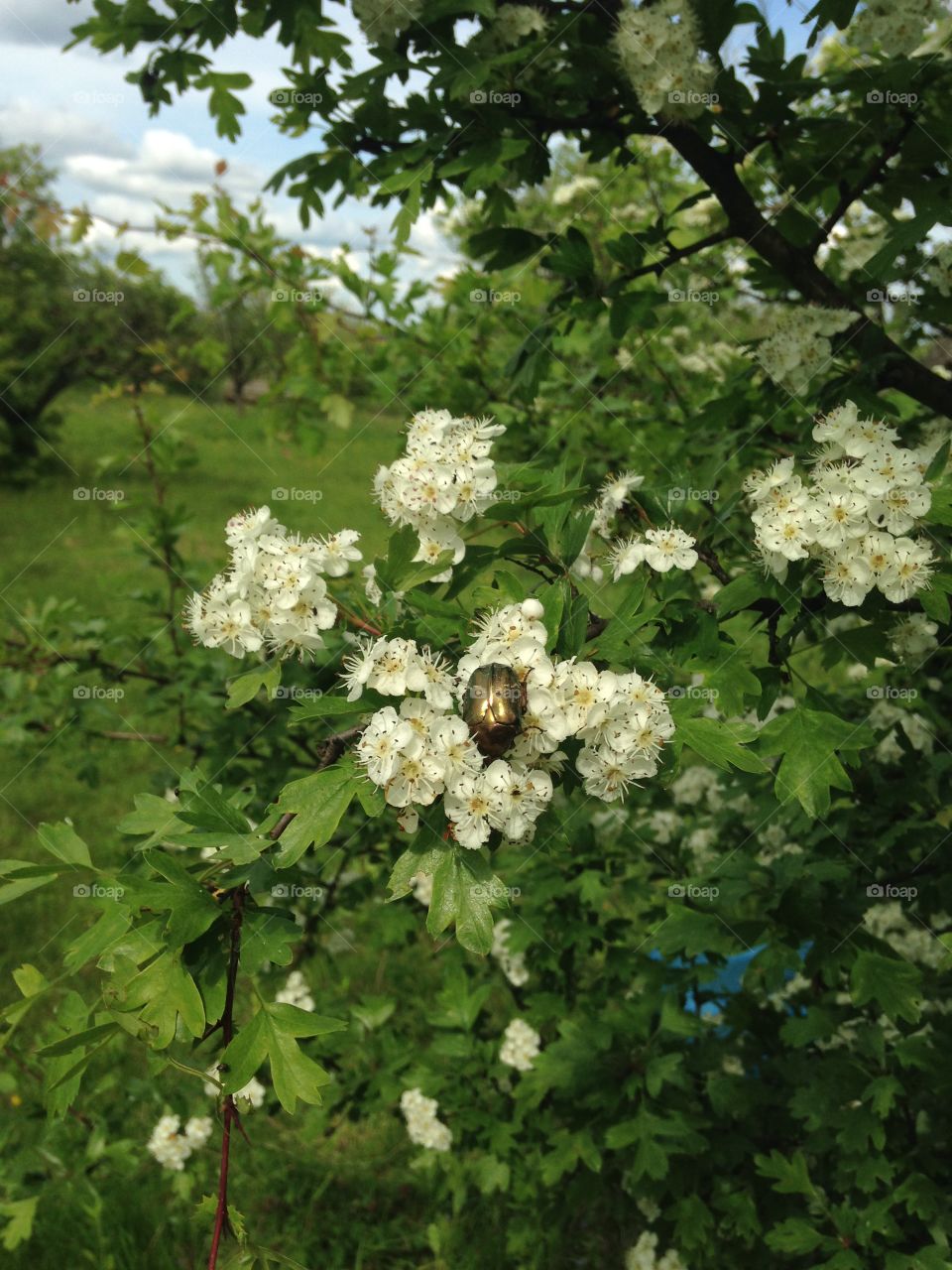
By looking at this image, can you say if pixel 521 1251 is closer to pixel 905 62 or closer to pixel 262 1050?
pixel 262 1050

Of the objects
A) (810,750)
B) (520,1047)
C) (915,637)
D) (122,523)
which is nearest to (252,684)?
(810,750)

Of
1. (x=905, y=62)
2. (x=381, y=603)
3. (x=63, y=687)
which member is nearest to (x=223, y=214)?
(x=63, y=687)

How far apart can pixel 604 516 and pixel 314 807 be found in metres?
0.79

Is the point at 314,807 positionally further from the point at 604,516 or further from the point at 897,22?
the point at 897,22

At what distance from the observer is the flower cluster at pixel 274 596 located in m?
1.48

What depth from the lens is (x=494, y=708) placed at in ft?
4.00

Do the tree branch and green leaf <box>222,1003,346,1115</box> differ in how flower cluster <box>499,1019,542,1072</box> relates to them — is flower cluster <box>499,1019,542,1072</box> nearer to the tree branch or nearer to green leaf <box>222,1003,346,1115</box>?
green leaf <box>222,1003,346,1115</box>

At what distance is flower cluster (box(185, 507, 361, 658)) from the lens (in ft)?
4.85

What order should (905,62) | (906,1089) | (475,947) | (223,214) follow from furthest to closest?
1. (223,214)
2. (906,1089)
3. (905,62)
4. (475,947)

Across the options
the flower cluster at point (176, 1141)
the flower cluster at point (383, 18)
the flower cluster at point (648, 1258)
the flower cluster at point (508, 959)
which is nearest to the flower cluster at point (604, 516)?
the flower cluster at point (383, 18)

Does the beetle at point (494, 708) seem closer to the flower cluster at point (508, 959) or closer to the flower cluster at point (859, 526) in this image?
the flower cluster at point (859, 526)

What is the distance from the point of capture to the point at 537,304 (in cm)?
399

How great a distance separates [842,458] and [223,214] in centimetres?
305

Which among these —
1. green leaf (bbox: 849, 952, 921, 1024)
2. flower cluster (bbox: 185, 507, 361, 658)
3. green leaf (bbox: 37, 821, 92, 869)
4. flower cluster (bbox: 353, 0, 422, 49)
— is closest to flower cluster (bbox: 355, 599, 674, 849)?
flower cluster (bbox: 185, 507, 361, 658)
